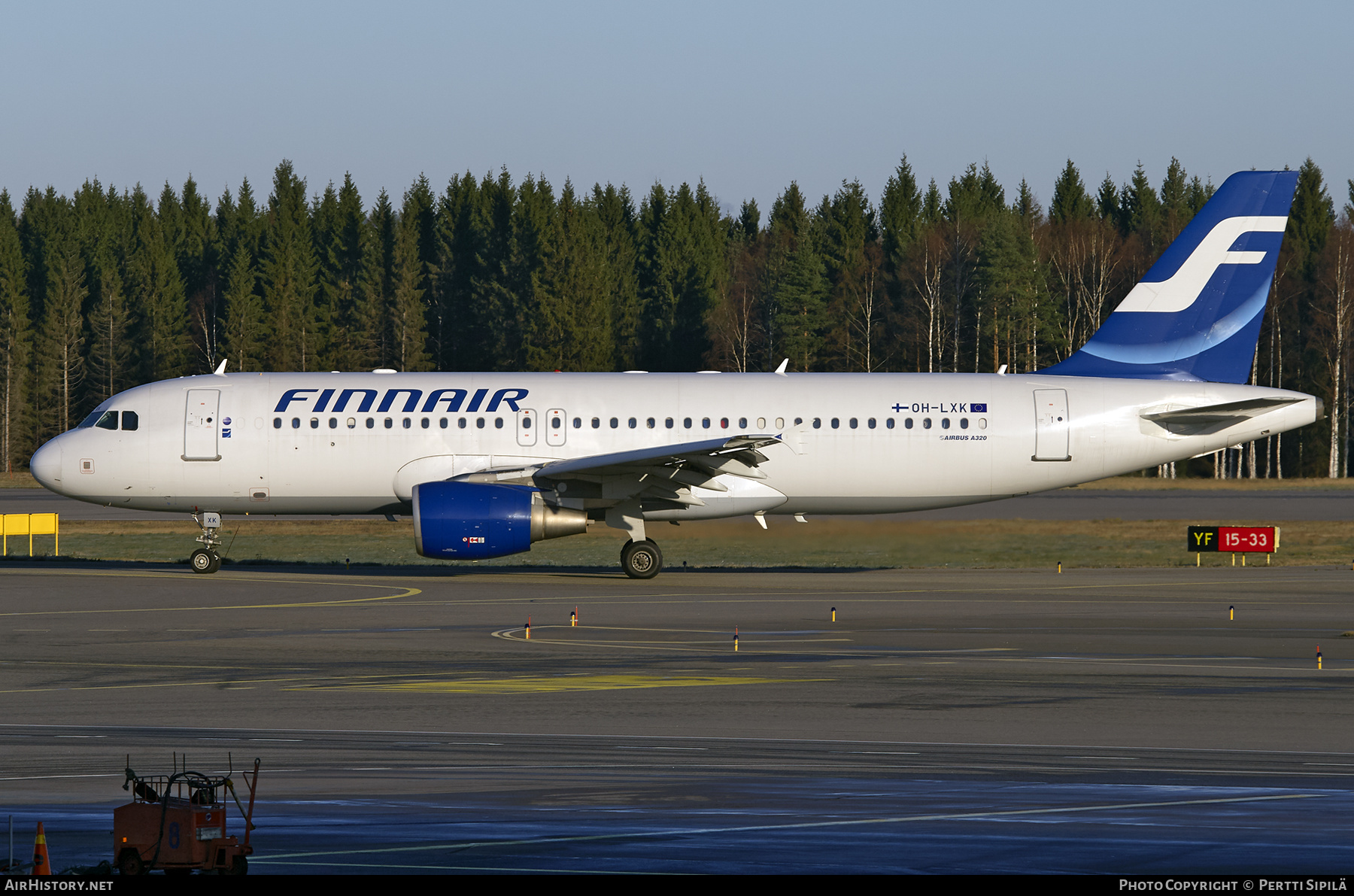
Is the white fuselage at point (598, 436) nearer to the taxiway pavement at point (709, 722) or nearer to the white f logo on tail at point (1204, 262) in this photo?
the white f logo on tail at point (1204, 262)

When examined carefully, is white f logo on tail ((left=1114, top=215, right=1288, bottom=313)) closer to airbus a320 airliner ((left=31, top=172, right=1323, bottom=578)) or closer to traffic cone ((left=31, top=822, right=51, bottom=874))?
airbus a320 airliner ((left=31, top=172, right=1323, bottom=578))

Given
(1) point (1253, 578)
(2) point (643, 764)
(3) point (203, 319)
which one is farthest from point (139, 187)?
(2) point (643, 764)

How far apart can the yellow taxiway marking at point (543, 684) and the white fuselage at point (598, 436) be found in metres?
12.7

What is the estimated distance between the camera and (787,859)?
28.2 feet

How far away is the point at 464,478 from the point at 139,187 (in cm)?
13570

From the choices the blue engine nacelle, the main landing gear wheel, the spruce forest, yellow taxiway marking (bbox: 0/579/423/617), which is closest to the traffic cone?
yellow taxiway marking (bbox: 0/579/423/617)

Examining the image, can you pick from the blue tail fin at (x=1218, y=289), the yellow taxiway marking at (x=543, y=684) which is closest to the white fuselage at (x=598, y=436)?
the blue tail fin at (x=1218, y=289)

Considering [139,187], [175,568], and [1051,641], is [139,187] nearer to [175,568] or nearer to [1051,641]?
[175,568]

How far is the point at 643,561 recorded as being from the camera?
97.2 ft

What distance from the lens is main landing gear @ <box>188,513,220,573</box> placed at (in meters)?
30.1

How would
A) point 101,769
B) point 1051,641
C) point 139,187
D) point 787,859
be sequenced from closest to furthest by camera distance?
point 787,859 < point 101,769 < point 1051,641 < point 139,187

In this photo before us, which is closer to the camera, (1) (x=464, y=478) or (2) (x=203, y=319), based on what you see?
(1) (x=464, y=478)

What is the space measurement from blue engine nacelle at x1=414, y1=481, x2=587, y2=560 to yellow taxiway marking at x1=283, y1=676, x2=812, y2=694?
401 inches

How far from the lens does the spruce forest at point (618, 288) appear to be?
9219cm
